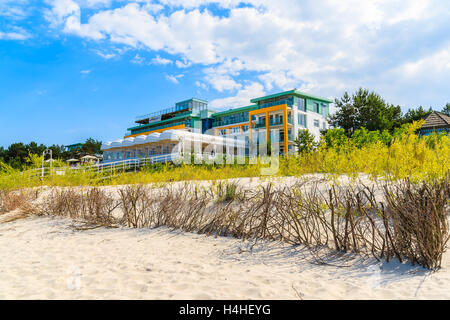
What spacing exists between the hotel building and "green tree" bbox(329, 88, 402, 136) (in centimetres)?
728

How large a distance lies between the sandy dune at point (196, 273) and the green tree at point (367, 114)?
2514 centimetres

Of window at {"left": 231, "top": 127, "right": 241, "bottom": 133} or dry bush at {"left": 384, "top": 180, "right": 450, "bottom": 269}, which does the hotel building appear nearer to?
window at {"left": 231, "top": 127, "right": 241, "bottom": 133}

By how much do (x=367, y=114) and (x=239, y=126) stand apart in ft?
66.3

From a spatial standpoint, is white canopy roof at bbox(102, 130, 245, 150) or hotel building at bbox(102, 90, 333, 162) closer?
white canopy roof at bbox(102, 130, 245, 150)

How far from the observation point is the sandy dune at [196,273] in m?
2.71

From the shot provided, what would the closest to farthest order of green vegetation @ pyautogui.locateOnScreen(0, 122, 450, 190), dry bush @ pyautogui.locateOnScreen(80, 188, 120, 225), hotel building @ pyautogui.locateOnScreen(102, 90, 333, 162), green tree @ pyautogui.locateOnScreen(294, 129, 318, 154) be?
green vegetation @ pyautogui.locateOnScreen(0, 122, 450, 190) < dry bush @ pyautogui.locateOnScreen(80, 188, 120, 225) < green tree @ pyautogui.locateOnScreen(294, 129, 318, 154) < hotel building @ pyautogui.locateOnScreen(102, 90, 333, 162)

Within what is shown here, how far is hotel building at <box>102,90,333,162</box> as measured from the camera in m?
29.4

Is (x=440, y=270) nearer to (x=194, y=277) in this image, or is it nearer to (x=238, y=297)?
(x=238, y=297)

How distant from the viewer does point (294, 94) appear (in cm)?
3822

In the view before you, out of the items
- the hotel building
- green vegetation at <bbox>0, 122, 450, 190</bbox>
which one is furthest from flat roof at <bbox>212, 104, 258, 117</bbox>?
green vegetation at <bbox>0, 122, 450, 190</bbox>

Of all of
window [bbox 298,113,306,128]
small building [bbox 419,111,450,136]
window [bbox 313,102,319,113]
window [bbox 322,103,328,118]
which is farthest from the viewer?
window [bbox 322,103,328,118]

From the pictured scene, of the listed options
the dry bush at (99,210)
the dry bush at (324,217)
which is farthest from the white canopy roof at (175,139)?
the dry bush at (99,210)

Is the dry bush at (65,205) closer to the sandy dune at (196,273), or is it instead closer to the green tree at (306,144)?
the sandy dune at (196,273)
